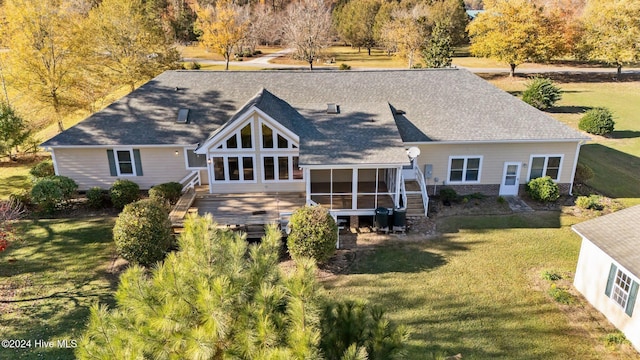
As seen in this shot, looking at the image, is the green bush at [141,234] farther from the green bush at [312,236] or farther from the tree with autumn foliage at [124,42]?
the tree with autumn foliage at [124,42]

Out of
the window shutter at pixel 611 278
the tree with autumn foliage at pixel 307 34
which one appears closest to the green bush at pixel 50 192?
the window shutter at pixel 611 278

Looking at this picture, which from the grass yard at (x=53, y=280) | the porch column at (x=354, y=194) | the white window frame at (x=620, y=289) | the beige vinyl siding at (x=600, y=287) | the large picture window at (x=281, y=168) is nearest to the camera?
the beige vinyl siding at (x=600, y=287)

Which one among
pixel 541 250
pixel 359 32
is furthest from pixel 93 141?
pixel 359 32

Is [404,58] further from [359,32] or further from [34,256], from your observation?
[34,256]

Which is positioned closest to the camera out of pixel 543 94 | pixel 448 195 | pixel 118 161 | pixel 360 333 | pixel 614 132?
pixel 360 333

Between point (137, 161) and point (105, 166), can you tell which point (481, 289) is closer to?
point (137, 161)

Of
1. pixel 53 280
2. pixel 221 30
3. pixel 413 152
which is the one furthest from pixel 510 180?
pixel 221 30
